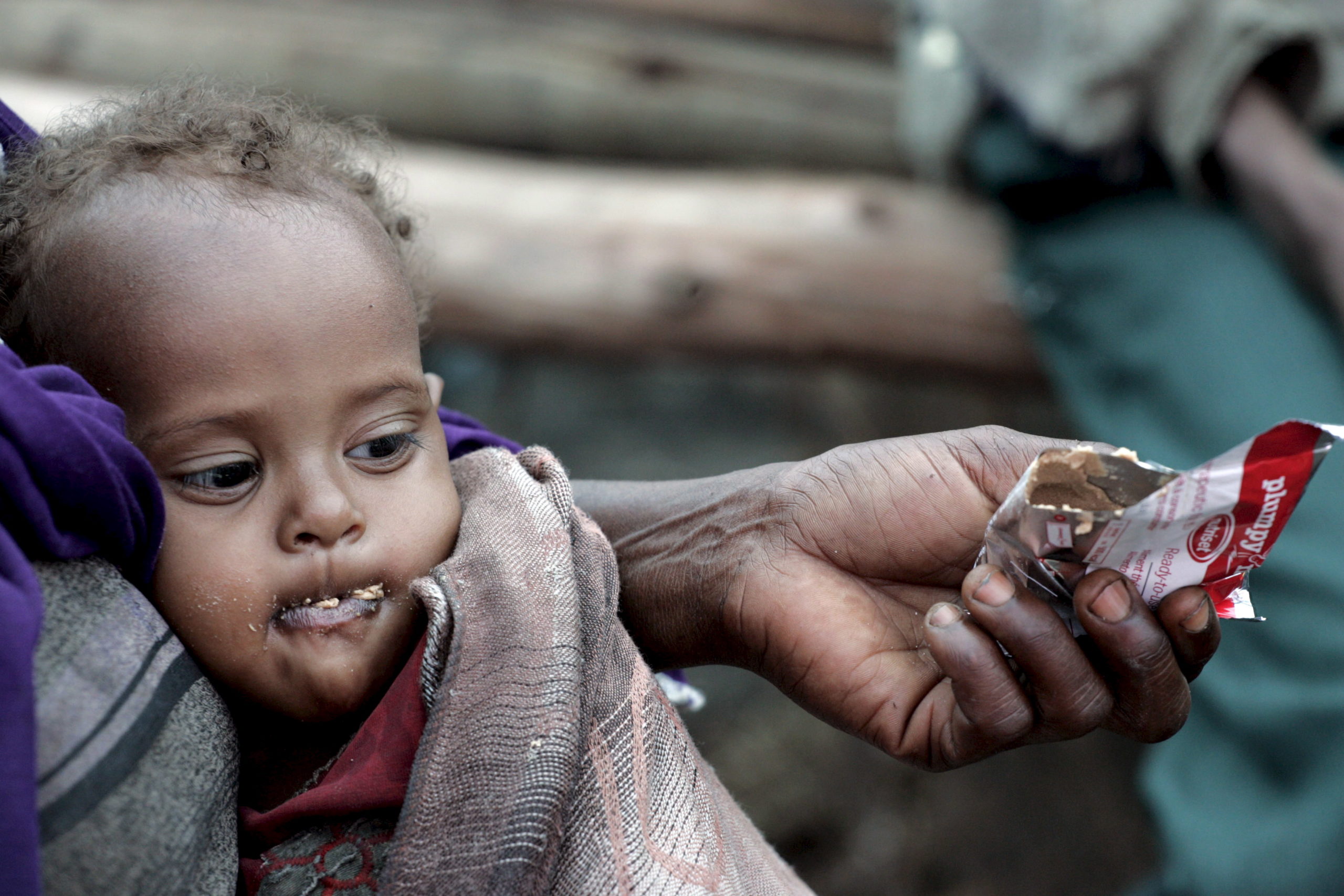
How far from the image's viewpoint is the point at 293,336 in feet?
3.93

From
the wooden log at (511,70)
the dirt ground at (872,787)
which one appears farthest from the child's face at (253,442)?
the wooden log at (511,70)

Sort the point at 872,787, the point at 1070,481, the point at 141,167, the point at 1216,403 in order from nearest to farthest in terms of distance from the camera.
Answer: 1. the point at 1070,481
2. the point at 141,167
3. the point at 1216,403
4. the point at 872,787

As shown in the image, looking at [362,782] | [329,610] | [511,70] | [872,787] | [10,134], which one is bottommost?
[872,787]

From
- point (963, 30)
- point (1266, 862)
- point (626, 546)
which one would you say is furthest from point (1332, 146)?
point (626, 546)

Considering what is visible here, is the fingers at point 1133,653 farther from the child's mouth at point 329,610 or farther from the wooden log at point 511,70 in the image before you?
the wooden log at point 511,70

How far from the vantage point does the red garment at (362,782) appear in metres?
1.10

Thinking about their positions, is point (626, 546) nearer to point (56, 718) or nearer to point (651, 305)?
point (56, 718)

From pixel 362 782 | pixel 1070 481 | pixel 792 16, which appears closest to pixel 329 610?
pixel 362 782

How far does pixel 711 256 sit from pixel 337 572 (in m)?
2.03

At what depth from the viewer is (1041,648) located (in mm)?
1127

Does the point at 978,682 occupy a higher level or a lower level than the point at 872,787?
higher

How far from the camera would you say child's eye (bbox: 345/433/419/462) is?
126 cm

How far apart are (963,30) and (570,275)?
1.22 meters

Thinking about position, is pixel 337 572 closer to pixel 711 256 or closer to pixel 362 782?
pixel 362 782
